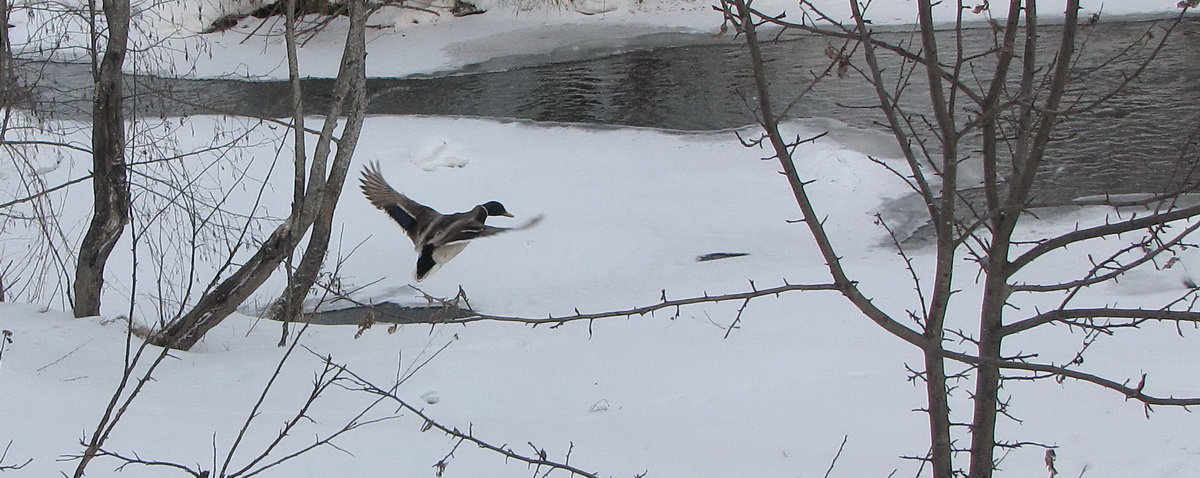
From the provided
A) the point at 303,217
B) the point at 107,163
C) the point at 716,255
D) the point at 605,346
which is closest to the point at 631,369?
the point at 605,346

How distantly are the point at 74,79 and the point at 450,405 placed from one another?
36.2 feet

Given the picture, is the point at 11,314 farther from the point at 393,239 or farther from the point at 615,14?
the point at 615,14

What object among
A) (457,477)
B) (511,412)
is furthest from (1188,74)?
(457,477)

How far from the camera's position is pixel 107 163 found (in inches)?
197

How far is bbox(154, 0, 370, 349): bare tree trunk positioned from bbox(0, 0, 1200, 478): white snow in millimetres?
184

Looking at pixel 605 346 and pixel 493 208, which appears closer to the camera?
pixel 605 346

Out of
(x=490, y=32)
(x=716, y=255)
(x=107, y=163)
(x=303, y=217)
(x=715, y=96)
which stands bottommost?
(x=716, y=255)

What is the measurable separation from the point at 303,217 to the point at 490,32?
33.5 ft

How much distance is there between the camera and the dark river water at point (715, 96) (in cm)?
891

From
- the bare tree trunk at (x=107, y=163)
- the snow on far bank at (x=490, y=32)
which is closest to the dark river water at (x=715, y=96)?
the snow on far bank at (x=490, y=32)

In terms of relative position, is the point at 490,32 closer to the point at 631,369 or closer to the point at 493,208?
the point at 493,208

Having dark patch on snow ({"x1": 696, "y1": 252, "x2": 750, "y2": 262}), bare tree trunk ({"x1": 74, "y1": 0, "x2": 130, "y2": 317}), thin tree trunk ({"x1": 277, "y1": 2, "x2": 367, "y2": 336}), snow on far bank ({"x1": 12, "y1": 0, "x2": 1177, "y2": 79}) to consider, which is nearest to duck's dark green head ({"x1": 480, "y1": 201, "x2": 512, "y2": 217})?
thin tree trunk ({"x1": 277, "y1": 2, "x2": 367, "y2": 336})

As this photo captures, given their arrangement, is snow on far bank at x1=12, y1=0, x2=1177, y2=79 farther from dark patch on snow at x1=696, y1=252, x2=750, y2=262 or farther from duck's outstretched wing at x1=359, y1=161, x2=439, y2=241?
duck's outstretched wing at x1=359, y1=161, x2=439, y2=241

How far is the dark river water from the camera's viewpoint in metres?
8.91
